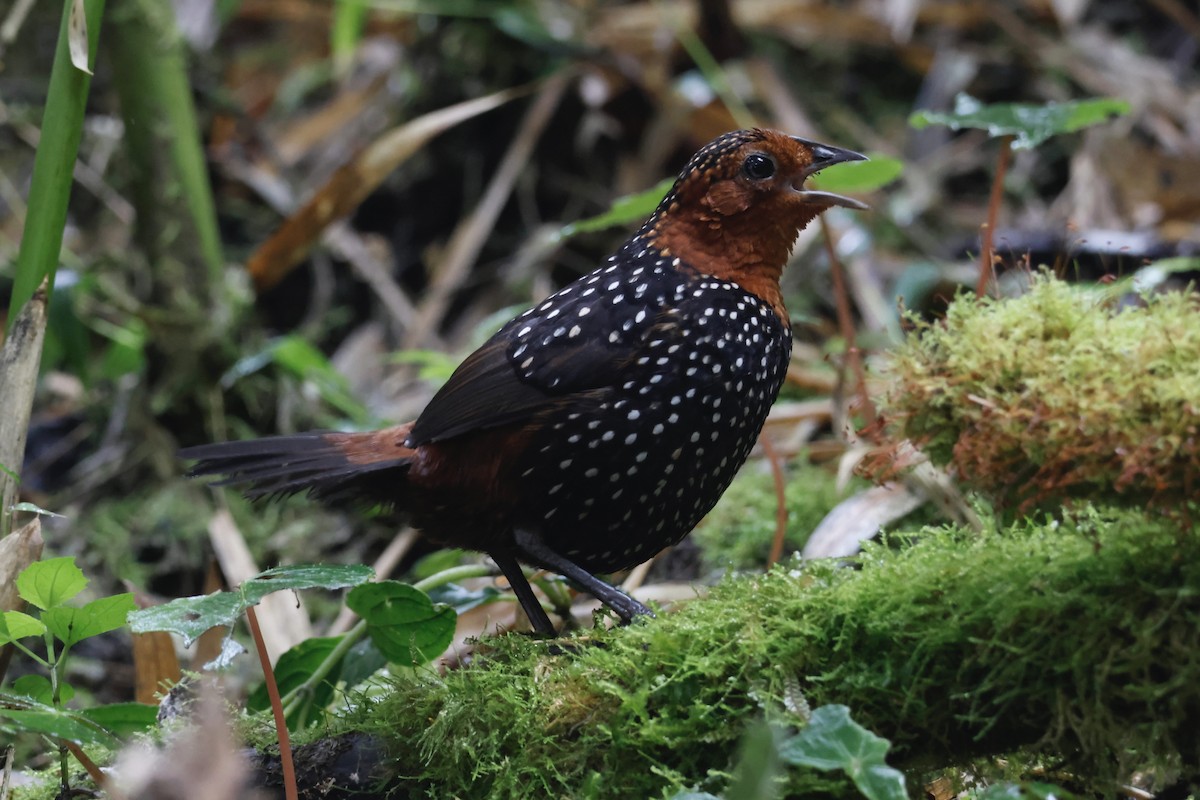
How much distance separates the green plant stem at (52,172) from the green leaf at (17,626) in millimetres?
805

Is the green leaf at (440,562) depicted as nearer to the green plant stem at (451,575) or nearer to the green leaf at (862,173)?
the green plant stem at (451,575)

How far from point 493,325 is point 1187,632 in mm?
2710

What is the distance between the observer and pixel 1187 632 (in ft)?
5.48

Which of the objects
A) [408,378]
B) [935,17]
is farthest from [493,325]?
[935,17]

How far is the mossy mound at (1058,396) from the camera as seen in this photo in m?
1.66

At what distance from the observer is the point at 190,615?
207 centimetres

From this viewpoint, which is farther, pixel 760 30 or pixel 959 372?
pixel 760 30

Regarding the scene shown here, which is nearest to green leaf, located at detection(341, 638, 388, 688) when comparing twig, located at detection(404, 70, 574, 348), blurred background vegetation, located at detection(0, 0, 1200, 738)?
blurred background vegetation, located at detection(0, 0, 1200, 738)

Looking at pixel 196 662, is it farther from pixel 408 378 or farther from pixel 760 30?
pixel 760 30

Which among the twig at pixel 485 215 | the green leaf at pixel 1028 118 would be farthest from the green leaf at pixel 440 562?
the twig at pixel 485 215

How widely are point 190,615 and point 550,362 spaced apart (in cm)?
97

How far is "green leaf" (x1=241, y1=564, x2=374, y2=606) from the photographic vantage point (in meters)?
2.03

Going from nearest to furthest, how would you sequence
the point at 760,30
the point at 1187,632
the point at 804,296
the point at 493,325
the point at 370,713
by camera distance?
the point at 1187,632 < the point at 370,713 < the point at 493,325 < the point at 804,296 < the point at 760,30

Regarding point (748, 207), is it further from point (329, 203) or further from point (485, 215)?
point (485, 215)
